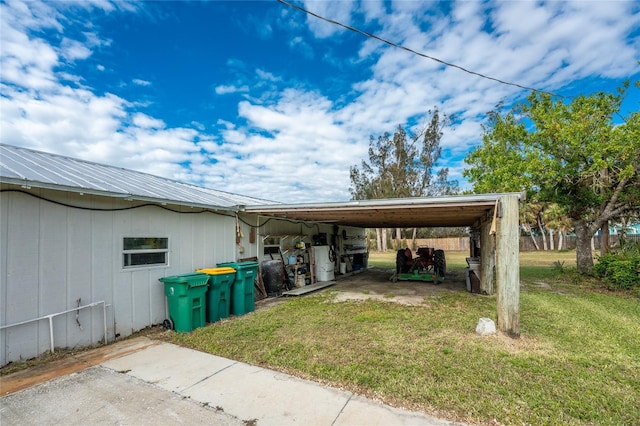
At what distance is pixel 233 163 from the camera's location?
15.9 meters

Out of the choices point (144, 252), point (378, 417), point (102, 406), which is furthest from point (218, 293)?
point (378, 417)

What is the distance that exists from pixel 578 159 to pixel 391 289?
6.95 meters

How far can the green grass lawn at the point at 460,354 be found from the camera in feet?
8.97

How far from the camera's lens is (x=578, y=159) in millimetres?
9297

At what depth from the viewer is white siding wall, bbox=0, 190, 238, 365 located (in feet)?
12.0

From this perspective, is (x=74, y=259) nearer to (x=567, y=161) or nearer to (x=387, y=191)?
(x=567, y=161)

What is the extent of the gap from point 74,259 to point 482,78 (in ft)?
27.3

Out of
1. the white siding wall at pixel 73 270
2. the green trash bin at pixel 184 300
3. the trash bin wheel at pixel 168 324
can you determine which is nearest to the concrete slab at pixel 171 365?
the green trash bin at pixel 184 300

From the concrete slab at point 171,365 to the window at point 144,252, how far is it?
1509 mm

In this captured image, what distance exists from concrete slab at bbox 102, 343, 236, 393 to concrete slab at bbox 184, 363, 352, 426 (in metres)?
0.19

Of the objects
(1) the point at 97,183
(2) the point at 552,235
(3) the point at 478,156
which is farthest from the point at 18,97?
(2) the point at 552,235

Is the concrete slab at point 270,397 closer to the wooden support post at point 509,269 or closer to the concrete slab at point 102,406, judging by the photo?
the concrete slab at point 102,406

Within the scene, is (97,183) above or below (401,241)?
above

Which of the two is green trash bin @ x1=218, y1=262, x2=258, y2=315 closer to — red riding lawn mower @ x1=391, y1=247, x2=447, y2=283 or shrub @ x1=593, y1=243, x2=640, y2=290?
red riding lawn mower @ x1=391, y1=247, x2=447, y2=283
